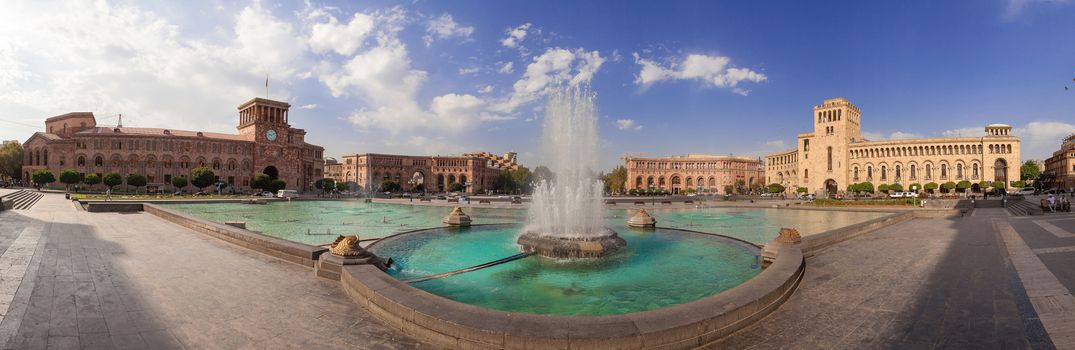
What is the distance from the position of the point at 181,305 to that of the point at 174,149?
240 ft

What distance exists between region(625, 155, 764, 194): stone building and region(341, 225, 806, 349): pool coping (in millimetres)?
103196

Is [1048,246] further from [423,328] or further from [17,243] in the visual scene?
[17,243]

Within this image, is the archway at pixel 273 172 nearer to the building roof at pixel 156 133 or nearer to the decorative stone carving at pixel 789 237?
the building roof at pixel 156 133

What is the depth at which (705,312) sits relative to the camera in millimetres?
4715

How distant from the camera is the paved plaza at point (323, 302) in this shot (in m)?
4.47

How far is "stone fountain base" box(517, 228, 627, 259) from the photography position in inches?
410

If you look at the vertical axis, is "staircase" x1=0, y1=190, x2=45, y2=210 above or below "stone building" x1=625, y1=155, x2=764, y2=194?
below

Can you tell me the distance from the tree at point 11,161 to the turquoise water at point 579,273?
8713 centimetres

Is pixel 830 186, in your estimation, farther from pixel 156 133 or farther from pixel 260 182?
pixel 156 133

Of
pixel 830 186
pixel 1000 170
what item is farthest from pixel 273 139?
pixel 1000 170

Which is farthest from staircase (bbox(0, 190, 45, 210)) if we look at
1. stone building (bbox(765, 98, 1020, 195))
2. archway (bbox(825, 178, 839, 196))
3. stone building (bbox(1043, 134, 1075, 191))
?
stone building (bbox(1043, 134, 1075, 191))

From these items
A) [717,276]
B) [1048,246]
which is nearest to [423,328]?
[717,276]

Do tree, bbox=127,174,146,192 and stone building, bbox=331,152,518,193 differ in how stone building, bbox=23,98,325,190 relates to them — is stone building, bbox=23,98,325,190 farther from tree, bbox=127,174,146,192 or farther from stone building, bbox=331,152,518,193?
stone building, bbox=331,152,518,193

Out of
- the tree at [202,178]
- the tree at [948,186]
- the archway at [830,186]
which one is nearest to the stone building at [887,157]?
the archway at [830,186]
